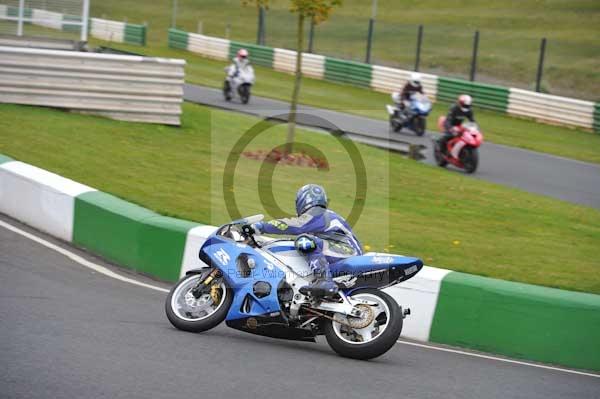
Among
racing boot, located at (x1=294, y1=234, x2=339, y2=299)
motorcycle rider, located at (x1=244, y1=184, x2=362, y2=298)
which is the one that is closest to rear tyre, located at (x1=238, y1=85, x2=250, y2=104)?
motorcycle rider, located at (x1=244, y1=184, x2=362, y2=298)

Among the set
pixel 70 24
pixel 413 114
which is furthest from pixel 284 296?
pixel 413 114

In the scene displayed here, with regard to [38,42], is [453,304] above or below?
below

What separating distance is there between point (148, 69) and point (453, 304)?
36.4ft

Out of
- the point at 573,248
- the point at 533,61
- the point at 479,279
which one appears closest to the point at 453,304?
the point at 479,279

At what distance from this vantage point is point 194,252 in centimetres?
988

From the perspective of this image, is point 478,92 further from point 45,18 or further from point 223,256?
point 223,256

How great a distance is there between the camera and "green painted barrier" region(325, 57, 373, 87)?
33625 mm

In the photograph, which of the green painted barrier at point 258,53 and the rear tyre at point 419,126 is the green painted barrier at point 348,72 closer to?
the green painted barrier at point 258,53

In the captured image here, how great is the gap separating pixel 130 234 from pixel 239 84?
17.0 m

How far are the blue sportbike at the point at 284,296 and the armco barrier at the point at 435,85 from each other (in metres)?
20.6

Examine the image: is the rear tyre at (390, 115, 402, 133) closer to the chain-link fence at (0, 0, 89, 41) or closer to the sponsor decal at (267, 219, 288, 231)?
the chain-link fence at (0, 0, 89, 41)

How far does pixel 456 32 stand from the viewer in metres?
39.2

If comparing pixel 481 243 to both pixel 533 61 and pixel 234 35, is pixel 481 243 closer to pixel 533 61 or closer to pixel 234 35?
pixel 533 61

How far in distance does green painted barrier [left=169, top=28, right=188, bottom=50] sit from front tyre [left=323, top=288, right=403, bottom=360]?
35071 mm
